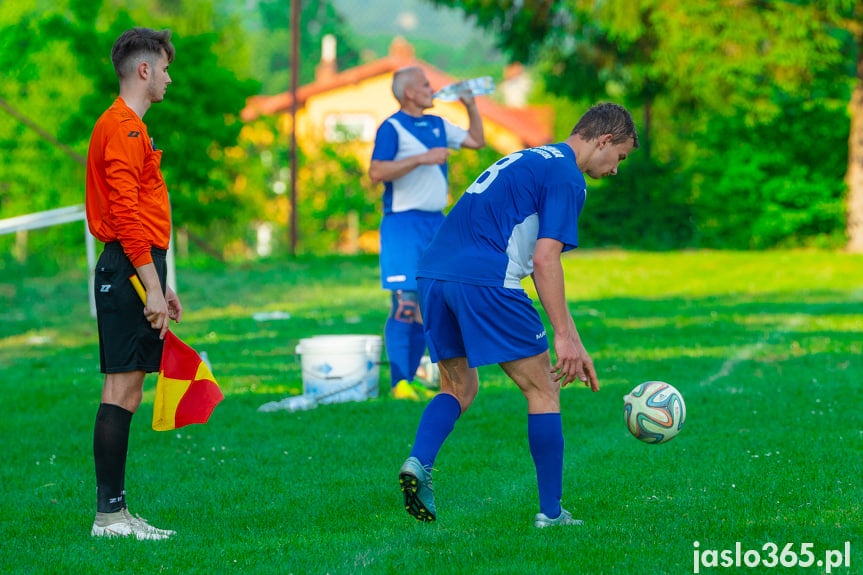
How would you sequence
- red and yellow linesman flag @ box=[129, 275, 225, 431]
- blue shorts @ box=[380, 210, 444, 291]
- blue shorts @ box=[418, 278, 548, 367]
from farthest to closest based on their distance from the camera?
blue shorts @ box=[380, 210, 444, 291] < red and yellow linesman flag @ box=[129, 275, 225, 431] < blue shorts @ box=[418, 278, 548, 367]

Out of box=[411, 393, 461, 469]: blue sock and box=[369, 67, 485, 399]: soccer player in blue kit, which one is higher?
box=[369, 67, 485, 399]: soccer player in blue kit

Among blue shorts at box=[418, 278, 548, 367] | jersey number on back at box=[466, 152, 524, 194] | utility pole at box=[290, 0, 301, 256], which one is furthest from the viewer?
utility pole at box=[290, 0, 301, 256]

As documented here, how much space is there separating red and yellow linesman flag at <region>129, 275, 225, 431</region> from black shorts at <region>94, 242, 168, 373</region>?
0.60 feet

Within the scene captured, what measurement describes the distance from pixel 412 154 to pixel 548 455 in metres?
3.52

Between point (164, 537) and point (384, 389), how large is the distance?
3.86 metres

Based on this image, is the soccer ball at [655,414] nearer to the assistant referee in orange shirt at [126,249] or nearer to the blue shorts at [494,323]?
the blue shorts at [494,323]

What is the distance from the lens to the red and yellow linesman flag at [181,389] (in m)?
Answer: 4.63

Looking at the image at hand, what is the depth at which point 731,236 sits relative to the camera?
28.8m

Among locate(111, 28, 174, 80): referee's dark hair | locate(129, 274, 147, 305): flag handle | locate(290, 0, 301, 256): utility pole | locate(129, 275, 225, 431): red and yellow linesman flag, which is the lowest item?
locate(129, 275, 225, 431): red and yellow linesman flag

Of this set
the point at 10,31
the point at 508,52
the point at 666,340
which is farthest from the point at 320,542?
the point at 10,31

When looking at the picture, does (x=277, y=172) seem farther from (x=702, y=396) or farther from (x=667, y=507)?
(x=667, y=507)

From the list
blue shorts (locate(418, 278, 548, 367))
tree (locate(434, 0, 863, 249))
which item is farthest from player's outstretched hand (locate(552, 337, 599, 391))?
tree (locate(434, 0, 863, 249))

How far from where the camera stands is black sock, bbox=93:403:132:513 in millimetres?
4465

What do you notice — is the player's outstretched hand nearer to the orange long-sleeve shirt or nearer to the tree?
the orange long-sleeve shirt
